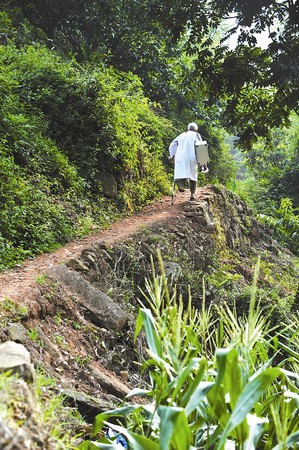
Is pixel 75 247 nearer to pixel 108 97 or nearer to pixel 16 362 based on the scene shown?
pixel 108 97

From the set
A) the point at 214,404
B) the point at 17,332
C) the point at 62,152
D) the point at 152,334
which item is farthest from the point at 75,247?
the point at 214,404

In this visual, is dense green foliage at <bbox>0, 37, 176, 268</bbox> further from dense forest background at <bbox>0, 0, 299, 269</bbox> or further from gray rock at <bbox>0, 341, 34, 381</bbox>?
gray rock at <bbox>0, 341, 34, 381</bbox>

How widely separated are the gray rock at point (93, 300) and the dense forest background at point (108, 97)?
0.86m

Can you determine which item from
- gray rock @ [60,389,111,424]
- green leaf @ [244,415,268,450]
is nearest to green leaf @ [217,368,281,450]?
green leaf @ [244,415,268,450]

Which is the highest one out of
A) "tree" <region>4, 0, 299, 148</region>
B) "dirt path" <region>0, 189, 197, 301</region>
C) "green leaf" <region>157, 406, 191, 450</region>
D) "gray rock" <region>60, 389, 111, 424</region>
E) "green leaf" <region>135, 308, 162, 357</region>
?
"tree" <region>4, 0, 299, 148</region>

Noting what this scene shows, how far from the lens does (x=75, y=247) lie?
8328mm

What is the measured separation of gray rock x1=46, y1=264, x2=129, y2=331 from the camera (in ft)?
20.4

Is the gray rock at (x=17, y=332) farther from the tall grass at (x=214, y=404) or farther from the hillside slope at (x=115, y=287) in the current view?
the tall grass at (x=214, y=404)

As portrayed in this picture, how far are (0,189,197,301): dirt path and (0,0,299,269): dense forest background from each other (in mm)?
242

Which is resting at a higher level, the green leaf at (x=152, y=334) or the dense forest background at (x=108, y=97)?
the dense forest background at (x=108, y=97)

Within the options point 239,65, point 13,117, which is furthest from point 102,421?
point 13,117

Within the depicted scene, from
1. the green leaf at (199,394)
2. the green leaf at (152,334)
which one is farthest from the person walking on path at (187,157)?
the green leaf at (199,394)

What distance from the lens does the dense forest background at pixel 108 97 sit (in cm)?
817

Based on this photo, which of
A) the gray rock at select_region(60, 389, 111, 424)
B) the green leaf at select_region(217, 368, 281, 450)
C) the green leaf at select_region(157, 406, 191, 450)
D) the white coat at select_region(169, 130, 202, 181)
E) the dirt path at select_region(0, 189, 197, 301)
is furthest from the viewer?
the white coat at select_region(169, 130, 202, 181)
